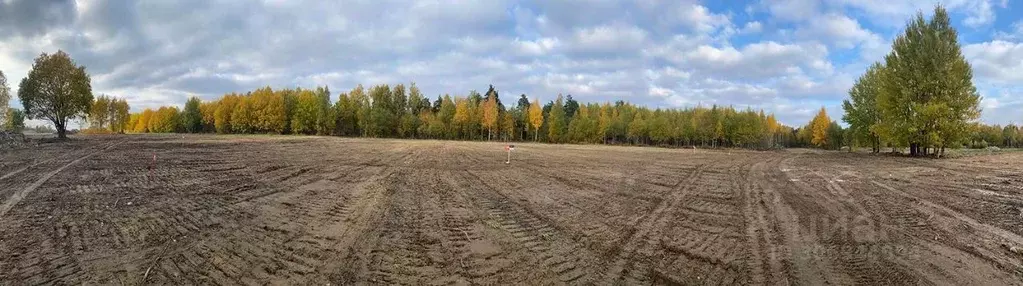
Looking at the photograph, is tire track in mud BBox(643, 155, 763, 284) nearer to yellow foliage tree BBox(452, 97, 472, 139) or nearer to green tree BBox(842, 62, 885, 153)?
green tree BBox(842, 62, 885, 153)

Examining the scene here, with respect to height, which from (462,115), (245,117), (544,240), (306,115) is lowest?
(544,240)

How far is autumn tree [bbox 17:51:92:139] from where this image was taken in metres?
43.3

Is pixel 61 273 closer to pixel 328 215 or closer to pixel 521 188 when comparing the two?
pixel 328 215

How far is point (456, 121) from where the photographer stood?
90.1 m

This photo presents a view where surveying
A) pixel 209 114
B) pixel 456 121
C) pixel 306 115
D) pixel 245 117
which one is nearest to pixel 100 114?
pixel 209 114

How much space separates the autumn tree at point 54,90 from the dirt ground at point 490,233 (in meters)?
40.3

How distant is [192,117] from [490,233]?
405 feet

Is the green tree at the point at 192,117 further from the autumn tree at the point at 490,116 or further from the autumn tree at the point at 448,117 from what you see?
the autumn tree at the point at 490,116

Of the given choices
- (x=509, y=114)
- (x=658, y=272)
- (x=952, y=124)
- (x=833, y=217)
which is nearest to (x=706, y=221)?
(x=833, y=217)

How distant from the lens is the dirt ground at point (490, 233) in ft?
19.0

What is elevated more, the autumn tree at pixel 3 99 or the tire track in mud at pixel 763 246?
the autumn tree at pixel 3 99

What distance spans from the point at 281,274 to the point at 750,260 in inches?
234

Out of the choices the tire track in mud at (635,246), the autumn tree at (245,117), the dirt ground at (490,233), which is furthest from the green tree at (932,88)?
the autumn tree at (245,117)

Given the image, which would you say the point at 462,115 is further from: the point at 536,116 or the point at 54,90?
the point at 54,90
